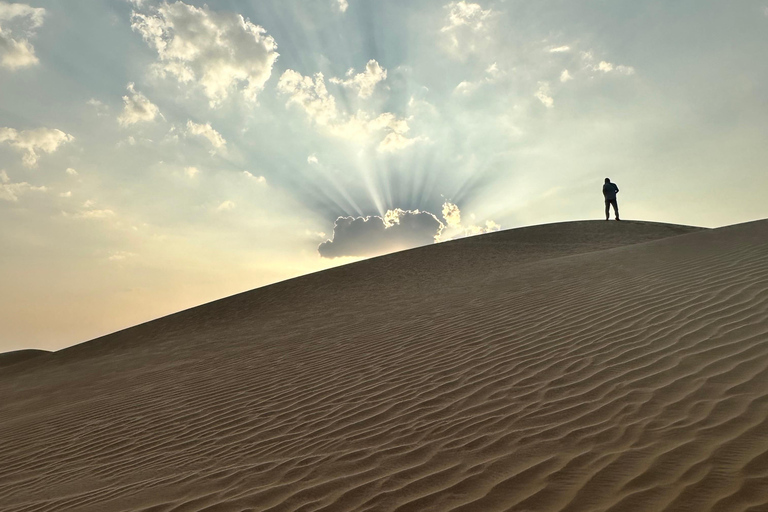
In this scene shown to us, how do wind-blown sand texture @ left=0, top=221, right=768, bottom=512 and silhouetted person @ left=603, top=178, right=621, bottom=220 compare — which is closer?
wind-blown sand texture @ left=0, top=221, right=768, bottom=512

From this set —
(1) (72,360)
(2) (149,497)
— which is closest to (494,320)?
(2) (149,497)

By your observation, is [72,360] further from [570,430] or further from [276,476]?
[570,430]

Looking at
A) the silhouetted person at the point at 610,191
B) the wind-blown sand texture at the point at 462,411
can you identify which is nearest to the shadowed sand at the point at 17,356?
the wind-blown sand texture at the point at 462,411

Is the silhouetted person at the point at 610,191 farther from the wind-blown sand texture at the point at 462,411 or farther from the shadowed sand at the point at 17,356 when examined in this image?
the shadowed sand at the point at 17,356

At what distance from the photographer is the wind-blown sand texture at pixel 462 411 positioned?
10.5 ft

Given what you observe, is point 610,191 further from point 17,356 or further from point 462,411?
point 17,356

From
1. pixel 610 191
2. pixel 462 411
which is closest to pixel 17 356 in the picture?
pixel 462 411

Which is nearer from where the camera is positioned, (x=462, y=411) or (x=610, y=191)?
(x=462, y=411)

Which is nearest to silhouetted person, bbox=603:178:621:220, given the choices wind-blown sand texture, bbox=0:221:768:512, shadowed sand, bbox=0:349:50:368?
wind-blown sand texture, bbox=0:221:768:512

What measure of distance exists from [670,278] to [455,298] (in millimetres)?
4703

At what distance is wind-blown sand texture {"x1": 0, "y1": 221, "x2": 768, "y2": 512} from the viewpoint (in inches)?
127

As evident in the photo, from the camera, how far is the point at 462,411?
15.2 ft

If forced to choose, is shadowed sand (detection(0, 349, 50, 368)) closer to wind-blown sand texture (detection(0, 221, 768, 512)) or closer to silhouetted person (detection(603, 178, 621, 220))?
wind-blown sand texture (detection(0, 221, 768, 512))

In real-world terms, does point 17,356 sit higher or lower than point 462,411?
higher
